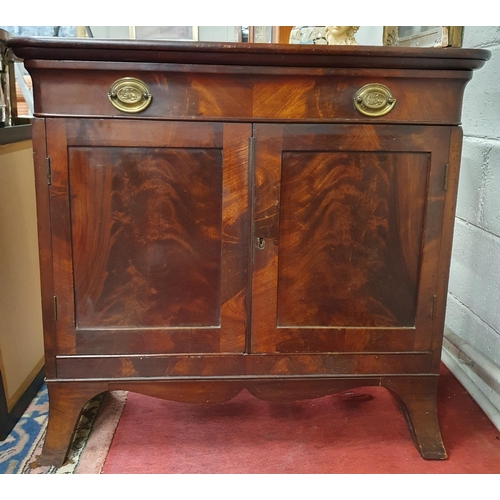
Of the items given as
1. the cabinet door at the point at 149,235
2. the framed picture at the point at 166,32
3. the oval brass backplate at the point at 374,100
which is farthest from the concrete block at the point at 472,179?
the framed picture at the point at 166,32

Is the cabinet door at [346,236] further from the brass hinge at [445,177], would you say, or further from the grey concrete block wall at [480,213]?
the grey concrete block wall at [480,213]

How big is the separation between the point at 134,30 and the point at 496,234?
174cm

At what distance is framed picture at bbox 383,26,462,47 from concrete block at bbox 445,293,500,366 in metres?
0.80

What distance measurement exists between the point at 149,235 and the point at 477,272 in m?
1.01

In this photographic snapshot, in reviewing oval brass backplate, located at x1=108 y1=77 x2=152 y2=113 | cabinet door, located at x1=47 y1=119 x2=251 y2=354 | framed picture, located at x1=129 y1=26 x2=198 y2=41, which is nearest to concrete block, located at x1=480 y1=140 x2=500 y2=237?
cabinet door, located at x1=47 y1=119 x2=251 y2=354

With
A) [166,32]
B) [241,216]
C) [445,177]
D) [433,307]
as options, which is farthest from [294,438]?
[166,32]

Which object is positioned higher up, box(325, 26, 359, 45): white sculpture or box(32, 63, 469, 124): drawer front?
box(325, 26, 359, 45): white sculpture

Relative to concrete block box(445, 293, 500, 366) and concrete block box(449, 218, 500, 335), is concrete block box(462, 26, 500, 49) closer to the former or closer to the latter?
concrete block box(449, 218, 500, 335)

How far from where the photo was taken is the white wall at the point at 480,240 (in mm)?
1460

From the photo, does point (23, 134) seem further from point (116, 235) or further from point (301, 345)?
point (301, 345)

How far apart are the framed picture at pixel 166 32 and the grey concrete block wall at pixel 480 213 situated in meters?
1.25

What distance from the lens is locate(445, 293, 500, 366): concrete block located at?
4.88 feet

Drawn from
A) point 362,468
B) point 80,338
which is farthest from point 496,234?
point 80,338

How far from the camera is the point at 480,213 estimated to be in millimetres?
1557
